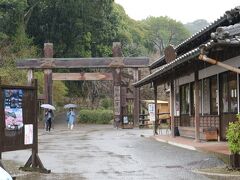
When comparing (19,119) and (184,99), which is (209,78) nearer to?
(184,99)

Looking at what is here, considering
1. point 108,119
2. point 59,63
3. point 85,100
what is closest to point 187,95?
point 59,63

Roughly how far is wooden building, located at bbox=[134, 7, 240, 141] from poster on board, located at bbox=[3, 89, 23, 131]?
4.70m

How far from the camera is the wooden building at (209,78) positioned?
545 inches

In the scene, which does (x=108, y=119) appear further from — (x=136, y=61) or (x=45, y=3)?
(x=45, y=3)

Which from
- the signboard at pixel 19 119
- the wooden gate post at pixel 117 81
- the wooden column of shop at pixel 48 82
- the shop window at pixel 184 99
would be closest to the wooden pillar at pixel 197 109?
the shop window at pixel 184 99

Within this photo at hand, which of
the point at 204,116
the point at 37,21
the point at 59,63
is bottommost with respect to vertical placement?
the point at 204,116

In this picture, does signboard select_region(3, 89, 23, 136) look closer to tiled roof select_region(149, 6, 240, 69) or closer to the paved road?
the paved road

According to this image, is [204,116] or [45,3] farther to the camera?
[45,3]

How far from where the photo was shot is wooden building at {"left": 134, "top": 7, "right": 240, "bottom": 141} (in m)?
13.9

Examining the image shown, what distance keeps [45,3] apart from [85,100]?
473 inches

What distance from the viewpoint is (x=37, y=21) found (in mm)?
53875

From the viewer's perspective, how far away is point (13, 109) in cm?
1238

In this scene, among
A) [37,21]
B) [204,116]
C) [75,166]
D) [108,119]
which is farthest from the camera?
[37,21]

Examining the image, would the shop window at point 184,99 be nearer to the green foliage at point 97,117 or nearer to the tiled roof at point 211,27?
the tiled roof at point 211,27
